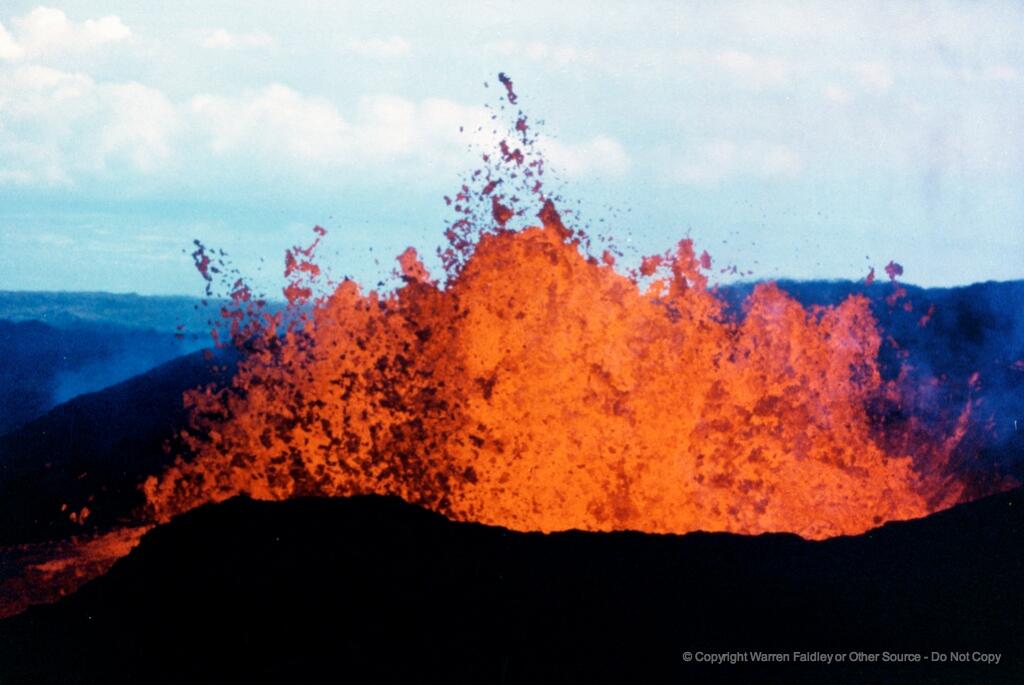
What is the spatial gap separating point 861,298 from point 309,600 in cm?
660

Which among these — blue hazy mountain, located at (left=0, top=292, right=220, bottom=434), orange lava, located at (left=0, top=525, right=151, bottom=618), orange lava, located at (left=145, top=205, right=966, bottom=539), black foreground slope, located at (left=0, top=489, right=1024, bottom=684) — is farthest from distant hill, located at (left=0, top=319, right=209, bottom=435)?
black foreground slope, located at (left=0, top=489, right=1024, bottom=684)

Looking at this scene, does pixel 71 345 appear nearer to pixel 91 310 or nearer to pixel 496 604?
pixel 91 310

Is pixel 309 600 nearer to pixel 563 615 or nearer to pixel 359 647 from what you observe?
pixel 359 647

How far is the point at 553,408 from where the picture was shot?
630 centimetres

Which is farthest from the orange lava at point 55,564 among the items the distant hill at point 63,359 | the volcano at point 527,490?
the distant hill at point 63,359

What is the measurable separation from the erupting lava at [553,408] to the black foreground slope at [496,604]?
172 centimetres

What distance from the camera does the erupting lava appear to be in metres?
6.24

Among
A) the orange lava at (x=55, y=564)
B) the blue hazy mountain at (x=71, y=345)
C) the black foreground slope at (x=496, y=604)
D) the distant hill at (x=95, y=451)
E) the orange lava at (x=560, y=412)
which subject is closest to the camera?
the black foreground slope at (x=496, y=604)

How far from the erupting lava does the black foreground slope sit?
1.72 m

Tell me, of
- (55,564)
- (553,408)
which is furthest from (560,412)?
(55,564)

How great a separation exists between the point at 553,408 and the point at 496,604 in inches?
98.6

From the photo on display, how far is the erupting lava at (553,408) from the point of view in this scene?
20.5 ft

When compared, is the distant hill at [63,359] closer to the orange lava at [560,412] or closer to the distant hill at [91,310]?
the distant hill at [91,310]

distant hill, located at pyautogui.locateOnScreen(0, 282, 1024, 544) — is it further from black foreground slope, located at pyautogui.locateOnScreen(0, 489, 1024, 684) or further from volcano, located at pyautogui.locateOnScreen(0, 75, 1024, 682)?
black foreground slope, located at pyautogui.locateOnScreen(0, 489, 1024, 684)
